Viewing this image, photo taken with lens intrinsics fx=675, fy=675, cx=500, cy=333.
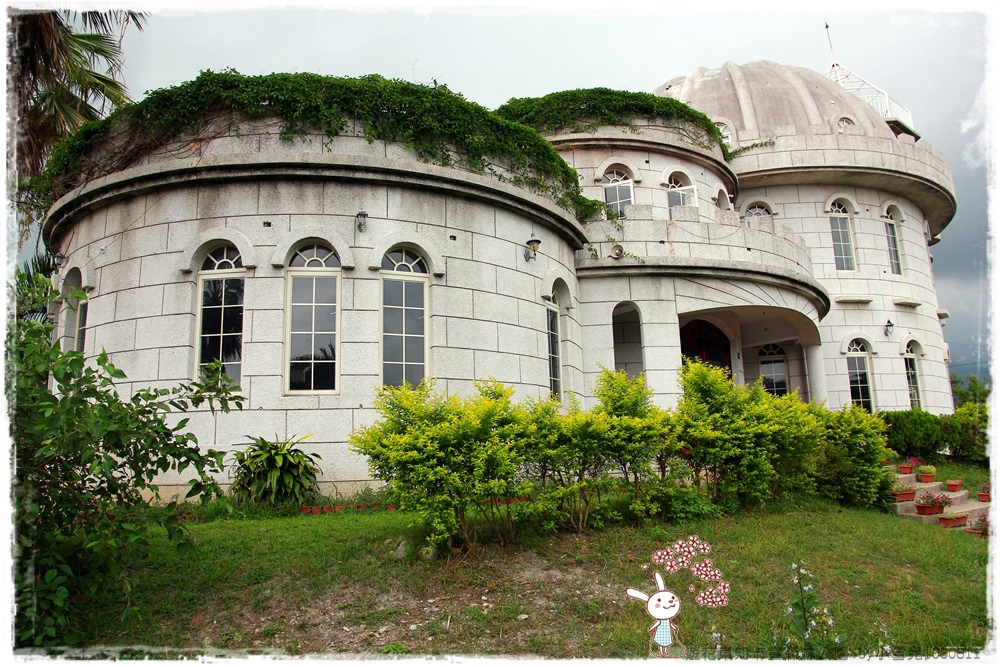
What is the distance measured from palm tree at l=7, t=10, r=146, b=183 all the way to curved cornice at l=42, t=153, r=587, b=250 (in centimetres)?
170

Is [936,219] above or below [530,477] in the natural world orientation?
above

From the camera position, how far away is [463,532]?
668 cm

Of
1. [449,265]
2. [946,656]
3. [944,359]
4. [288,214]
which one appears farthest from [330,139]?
[944,359]

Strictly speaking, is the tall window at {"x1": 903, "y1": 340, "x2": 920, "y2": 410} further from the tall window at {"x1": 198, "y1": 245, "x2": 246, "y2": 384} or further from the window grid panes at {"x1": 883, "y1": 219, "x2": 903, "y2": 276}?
the tall window at {"x1": 198, "y1": 245, "x2": 246, "y2": 384}

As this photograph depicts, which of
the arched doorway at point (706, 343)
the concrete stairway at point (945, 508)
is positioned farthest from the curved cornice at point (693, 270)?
the concrete stairway at point (945, 508)

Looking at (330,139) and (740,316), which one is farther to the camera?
(740,316)

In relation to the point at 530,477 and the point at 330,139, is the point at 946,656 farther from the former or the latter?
the point at 330,139

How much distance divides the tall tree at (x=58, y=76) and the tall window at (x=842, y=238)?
18260 mm

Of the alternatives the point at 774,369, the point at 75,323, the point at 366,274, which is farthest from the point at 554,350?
the point at 774,369

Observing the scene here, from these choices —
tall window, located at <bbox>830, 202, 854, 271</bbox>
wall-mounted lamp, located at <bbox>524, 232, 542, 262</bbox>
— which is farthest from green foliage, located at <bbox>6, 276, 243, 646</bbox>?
tall window, located at <bbox>830, 202, 854, 271</bbox>

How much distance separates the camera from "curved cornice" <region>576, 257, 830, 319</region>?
533 inches

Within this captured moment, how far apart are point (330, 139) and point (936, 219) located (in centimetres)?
2145

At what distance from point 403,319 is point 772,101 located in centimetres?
1780

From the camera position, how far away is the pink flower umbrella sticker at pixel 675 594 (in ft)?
13.3
